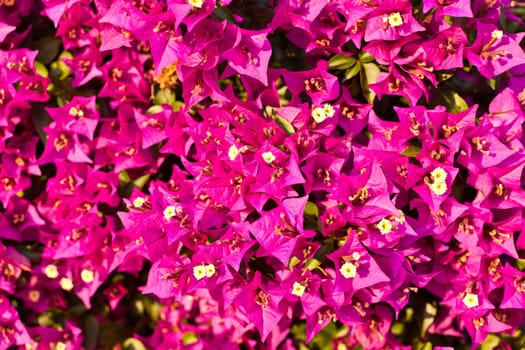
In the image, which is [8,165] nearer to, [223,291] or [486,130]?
[223,291]

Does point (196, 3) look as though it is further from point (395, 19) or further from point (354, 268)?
point (354, 268)

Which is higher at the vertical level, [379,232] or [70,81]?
[70,81]

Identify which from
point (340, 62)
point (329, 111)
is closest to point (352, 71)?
point (340, 62)

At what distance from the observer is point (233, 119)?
5.35 ft

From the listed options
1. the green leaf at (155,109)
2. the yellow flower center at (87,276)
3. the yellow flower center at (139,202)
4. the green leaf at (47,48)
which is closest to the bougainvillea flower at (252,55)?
the green leaf at (155,109)

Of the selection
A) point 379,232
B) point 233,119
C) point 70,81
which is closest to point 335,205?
point 379,232

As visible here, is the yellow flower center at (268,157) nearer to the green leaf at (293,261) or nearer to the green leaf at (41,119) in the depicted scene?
the green leaf at (293,261)

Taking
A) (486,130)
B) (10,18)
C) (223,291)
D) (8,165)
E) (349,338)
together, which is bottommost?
(349,338)

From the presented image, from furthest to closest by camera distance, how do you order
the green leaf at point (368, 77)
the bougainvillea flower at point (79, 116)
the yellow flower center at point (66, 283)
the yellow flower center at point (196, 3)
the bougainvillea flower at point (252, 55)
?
the yellow flower center at point (66, 283)
the bougainvillea flower at point (79, 116)
the green leaf at point (368, 77)
the bougainvillea flower at point (252, 55)
the yellow flower center at point (196, 3)

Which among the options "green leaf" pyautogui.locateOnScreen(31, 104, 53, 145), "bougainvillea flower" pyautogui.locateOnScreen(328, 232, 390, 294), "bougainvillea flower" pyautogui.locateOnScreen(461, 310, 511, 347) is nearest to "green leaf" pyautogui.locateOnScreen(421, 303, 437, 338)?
"bougainvillea flower" pyautogui.locateOnScreen(461, 310, 511, 347)

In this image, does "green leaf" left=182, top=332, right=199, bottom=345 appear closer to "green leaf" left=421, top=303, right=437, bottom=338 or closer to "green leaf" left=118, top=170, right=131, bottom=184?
"green leaf" left=118, top=170, right=131, bottom=184

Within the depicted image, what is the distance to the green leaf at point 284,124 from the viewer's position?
159 cm

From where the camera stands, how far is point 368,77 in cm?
166

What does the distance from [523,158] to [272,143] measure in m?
0.69
